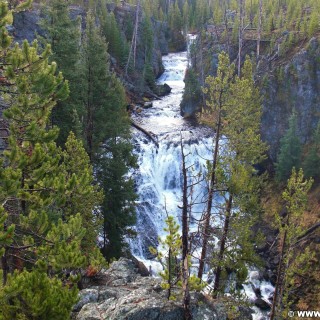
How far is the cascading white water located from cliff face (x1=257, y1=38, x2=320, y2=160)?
619cm

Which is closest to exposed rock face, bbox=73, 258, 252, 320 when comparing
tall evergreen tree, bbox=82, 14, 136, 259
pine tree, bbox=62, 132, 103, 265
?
pine tree, bbox=62, 132, 103, 265

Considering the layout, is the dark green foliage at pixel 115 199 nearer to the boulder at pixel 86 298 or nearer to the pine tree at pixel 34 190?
the boulder at pixel 86 298

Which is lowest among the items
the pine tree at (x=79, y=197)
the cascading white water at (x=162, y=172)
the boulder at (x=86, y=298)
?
the cascading white water at (x=162, y=172)

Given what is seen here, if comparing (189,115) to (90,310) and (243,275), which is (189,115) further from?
(90,310)

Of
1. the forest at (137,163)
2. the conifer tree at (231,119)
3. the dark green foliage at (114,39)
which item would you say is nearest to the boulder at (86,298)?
the forest at (137,163)

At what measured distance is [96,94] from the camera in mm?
23812

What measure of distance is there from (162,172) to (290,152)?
10.9 m

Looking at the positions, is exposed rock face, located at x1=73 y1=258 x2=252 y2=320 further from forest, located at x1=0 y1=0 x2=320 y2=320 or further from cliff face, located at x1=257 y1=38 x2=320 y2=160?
cliff face, located at x1=257 y1=38 x2=320 y2=160

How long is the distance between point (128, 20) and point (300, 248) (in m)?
41.5

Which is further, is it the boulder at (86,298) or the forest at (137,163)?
the boulder at (86,298)

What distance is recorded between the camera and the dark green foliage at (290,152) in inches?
1118

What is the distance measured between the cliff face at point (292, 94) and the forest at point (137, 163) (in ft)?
0.34

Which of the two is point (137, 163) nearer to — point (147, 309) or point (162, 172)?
point (162, 172)

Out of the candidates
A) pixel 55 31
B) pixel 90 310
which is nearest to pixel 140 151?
pixel 55 31
